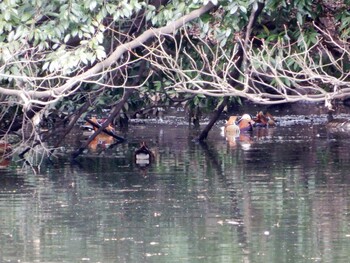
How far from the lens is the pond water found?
31.5 ft

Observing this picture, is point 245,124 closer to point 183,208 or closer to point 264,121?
point 264,121

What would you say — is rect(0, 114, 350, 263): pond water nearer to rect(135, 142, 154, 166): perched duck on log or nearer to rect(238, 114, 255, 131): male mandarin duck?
rect(135, 142, 154, 166): perched duck on log

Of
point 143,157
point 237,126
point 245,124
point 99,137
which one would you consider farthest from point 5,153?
point 245,124

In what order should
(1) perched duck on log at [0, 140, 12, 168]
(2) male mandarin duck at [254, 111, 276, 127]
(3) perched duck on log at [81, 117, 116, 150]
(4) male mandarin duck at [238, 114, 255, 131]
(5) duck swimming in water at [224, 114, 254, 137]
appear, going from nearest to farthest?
(1) perched duck on log at [0, 140, 12, 168] → (3) perched duck on log at [81, 117, 116, 150] → (5) duck swimming in water at [224, 114, 254, 137] → (4) male mandarin duck at [238, 114, 255, 131] → (2) male mandarin duck at [254, 111, 276, 127]

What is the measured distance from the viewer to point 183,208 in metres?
12.1

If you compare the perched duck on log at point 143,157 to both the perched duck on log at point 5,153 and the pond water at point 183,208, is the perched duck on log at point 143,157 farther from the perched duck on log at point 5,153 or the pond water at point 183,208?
the perched duck on log at point 5,153

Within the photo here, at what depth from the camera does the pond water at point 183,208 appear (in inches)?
378

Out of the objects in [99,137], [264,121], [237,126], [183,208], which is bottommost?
[183,208]

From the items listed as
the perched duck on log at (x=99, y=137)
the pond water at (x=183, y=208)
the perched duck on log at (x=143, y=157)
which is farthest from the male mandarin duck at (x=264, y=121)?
the perched duck on log at (x=143, y=157)

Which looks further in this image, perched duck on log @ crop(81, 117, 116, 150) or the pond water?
perched duck on log @ crop(81, 117, 116, 150)

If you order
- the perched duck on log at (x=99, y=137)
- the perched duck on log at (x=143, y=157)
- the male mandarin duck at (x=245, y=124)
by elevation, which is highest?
the male mandarin duck at (x=245, y=124)

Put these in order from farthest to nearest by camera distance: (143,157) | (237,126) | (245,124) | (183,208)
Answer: (245,124), (237,126), (143,157), (183,208)

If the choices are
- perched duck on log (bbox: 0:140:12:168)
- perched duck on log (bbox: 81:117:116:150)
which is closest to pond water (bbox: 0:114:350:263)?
perched duck on log (bbox: 0:140:12:168)

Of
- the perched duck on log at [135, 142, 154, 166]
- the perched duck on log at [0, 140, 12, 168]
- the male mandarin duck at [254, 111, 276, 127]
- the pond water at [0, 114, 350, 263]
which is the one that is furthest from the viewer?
the male mandarin duck at [254, 111, 276, 127]
